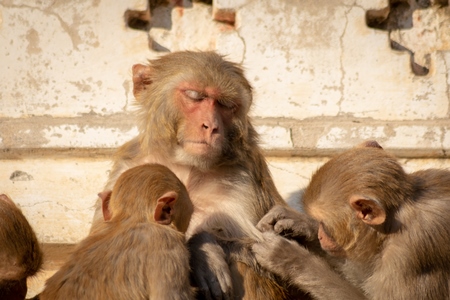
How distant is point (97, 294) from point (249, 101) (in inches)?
74.3

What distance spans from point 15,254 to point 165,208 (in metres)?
1.03

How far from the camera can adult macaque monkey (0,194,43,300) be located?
640 centimetres

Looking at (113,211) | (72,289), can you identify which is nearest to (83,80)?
(113,211)

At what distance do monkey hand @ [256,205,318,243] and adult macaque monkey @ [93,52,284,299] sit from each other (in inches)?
5.1

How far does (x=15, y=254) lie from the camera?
645cm

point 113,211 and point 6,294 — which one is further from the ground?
point 113,211

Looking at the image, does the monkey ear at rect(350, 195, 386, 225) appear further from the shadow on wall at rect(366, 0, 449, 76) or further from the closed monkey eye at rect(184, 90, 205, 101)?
the shadow on wall at rect(366, 0, 449, 76)

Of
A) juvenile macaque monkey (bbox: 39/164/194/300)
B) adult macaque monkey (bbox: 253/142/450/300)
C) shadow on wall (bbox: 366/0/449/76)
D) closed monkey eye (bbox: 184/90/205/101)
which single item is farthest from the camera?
shadow on wall (bbox: 366/0/449/76)

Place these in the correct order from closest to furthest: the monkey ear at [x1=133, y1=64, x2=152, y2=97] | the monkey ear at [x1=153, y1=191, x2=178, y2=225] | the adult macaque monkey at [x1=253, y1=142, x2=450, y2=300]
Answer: the monkey ear at [x1=153, y1=191, x2=178, y2=225] < the adult macaque monkey at [x1=253, y1=142, x2=450, y2=300] < the monkey ear at [x1=133, y1=64, x2=152, y2=97]

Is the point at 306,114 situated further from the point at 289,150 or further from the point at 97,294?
the point at 97,294

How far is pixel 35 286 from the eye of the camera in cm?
859

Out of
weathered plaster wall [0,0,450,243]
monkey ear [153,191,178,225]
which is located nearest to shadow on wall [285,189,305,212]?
weathered plaster wall [0,0,450,243]

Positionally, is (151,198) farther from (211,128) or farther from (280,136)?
(280,136)

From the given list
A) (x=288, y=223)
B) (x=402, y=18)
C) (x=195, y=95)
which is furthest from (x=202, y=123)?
(x=402, y=18)
